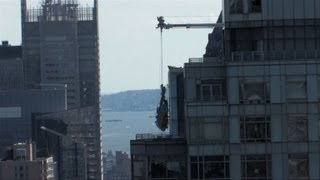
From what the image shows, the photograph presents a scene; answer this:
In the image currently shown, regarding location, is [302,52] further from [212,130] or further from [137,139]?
[137,139]

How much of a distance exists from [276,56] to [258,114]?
1407 millimetres

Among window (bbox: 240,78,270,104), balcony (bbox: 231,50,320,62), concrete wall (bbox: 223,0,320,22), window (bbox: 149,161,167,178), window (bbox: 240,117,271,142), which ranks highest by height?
concrete wall (bbox: 223,0,320,22)

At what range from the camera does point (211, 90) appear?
83.3 feet

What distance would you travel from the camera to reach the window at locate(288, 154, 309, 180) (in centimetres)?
2503

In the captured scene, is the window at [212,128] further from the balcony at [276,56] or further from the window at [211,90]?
the balcony at [276,56]

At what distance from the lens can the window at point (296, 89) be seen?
81.8ft

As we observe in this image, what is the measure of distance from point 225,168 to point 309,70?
2919 millimetres

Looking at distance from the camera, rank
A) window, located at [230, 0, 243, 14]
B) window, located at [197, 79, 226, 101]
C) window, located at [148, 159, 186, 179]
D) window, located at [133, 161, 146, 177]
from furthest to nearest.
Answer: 1. window, located at [133, 161, 146, 177]
2. window, located at [148, 159, 186, 179]
3. window, located at [230, 0, 243, 14]
4. window, located at [197, 79, 226, 101]

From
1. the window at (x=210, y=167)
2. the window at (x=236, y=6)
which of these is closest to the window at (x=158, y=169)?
the window at (x=210, y=167)

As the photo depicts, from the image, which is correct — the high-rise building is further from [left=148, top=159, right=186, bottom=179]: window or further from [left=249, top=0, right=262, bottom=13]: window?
[left=148, top=159, right=186, bottom=179]: window

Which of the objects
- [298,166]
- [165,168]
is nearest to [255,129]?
[298,166]

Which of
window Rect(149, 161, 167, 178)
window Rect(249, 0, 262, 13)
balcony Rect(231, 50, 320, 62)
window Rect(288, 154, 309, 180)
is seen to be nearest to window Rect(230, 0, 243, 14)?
window Rect(249, 0, 262, 13)

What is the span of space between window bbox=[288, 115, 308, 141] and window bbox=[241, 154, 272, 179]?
730 mm

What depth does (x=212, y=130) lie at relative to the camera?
25.1 m
